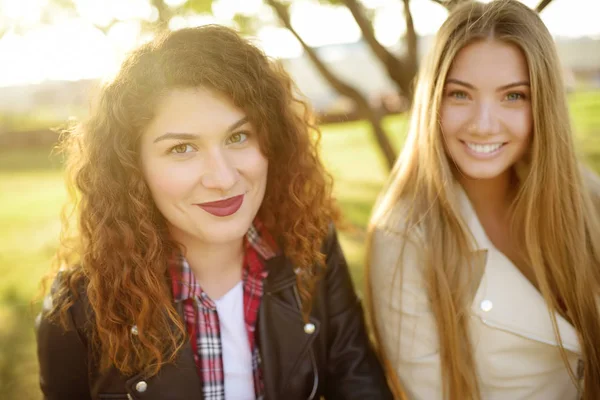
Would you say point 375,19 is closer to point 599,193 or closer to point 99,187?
point 599,193

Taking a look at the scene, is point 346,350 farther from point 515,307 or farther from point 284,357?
point 515,307

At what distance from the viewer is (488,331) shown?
2297 millimetres

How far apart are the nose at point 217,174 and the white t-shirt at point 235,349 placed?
579 millimetres

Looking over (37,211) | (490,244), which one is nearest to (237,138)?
(490,244)

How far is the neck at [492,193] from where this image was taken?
103 inches

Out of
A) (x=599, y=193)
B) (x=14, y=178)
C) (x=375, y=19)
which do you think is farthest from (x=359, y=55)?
(x=599, y=193)

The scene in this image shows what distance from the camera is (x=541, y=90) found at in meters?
2.21

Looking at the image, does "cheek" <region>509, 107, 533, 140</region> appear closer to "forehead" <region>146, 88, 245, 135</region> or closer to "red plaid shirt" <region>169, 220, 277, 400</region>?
"forehead" <region>146, 88, 245, 135</region>

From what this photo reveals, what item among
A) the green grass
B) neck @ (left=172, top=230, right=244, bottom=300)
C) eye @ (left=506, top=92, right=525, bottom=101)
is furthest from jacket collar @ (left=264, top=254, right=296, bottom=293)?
eye @ (left=506, top=92, right=525, bottom=101)

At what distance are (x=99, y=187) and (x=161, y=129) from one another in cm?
37

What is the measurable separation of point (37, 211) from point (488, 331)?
970 cm

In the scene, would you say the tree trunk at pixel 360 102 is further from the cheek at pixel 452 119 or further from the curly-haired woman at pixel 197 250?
the cheek at pixel 452 119

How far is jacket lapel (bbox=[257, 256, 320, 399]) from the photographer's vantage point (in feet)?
7.36

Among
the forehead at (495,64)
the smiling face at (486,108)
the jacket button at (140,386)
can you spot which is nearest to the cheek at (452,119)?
the smiling face at (486,108)
